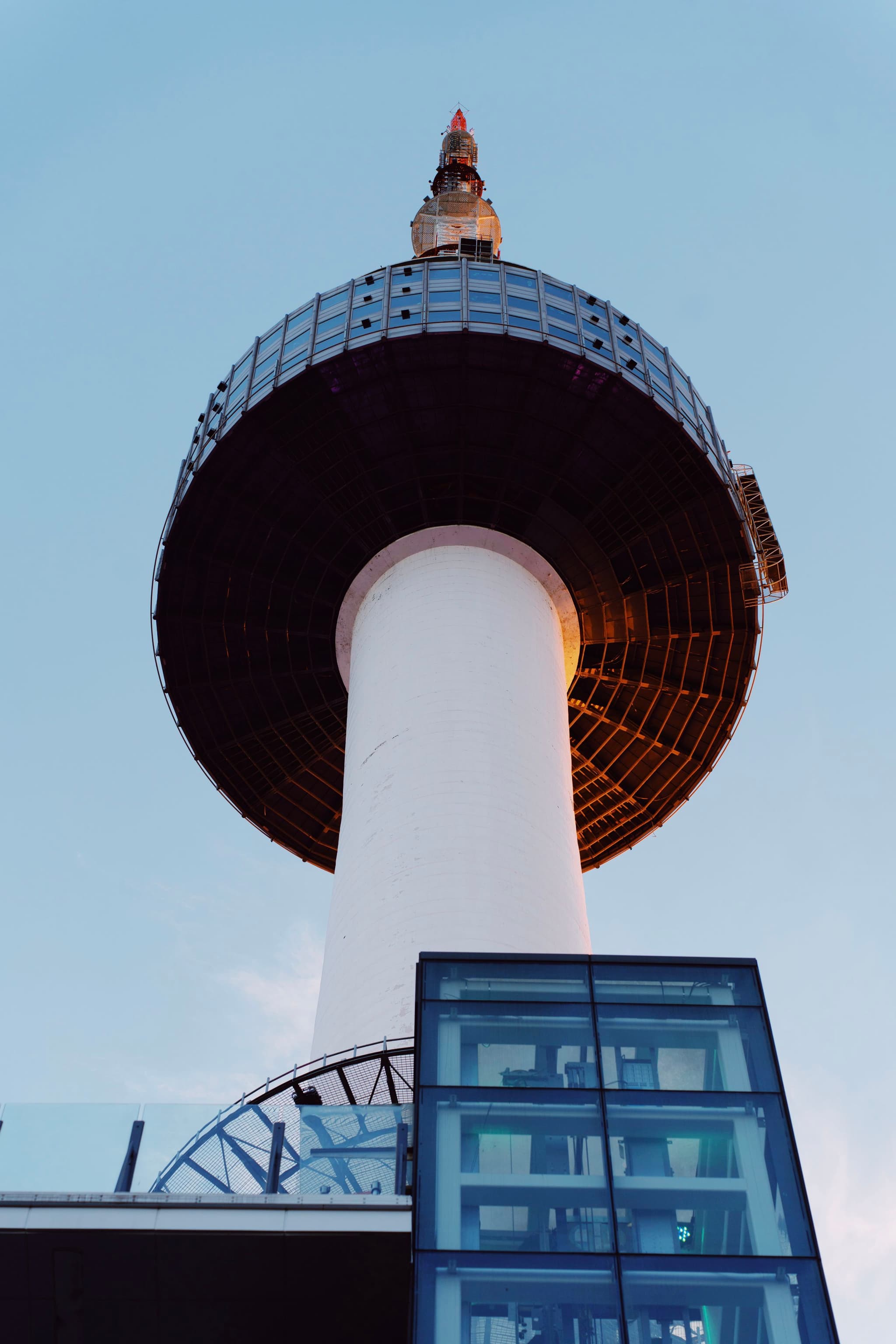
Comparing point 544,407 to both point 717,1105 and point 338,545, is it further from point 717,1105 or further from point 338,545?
point 717,1105

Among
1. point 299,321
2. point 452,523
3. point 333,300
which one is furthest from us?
point 299,321

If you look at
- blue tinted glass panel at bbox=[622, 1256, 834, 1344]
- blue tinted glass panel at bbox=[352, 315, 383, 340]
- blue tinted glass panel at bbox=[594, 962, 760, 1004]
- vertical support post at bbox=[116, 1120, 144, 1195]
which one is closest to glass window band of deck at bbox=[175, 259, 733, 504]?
blue tinted glass panel at bbox=[352, 315, 383, 340]

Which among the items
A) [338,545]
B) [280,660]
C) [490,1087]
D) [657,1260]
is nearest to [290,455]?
[338,545]

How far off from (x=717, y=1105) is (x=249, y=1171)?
21.8ft

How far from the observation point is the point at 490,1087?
1925 centimetres

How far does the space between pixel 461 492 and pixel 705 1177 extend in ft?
83.5

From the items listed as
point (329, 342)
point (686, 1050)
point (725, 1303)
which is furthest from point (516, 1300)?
point (329, 342)

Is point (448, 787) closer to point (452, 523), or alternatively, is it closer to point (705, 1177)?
point (452, 523)

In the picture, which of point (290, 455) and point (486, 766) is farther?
point (290, 455)

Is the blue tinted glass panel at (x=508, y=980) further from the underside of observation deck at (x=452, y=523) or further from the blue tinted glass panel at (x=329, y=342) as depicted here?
the blue tinted glass panel at (x=329, y=342)

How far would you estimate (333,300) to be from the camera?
40.9 metres

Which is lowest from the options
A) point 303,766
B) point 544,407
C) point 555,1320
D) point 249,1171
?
point 555,1320

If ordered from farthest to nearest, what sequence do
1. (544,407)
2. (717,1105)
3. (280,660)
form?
(280,660)
(544,407)
(717,1105)

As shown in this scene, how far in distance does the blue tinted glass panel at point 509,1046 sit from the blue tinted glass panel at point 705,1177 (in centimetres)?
91
